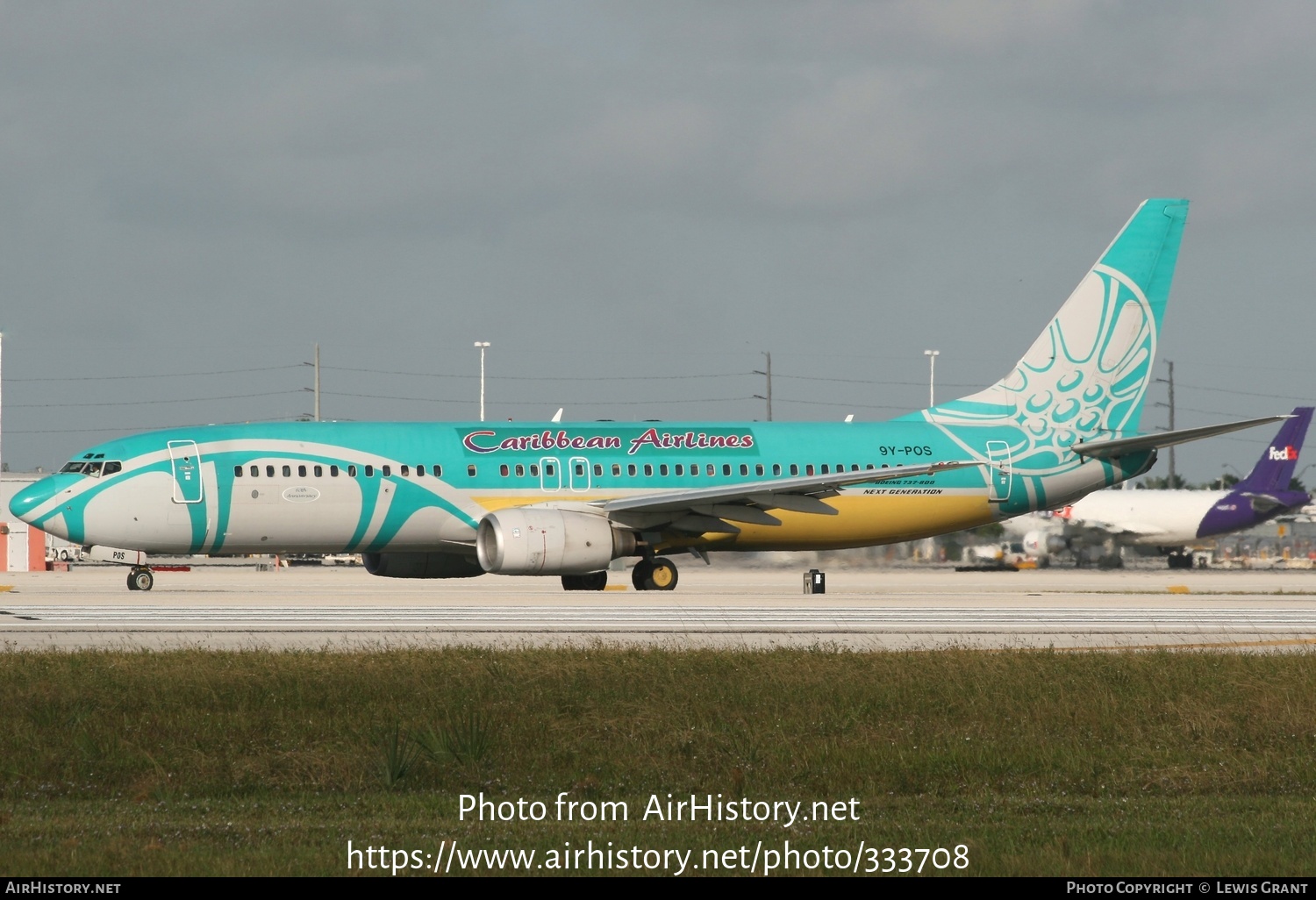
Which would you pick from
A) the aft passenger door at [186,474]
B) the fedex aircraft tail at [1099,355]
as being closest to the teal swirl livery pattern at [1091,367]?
the fedex aircraft tail at [1099,355]

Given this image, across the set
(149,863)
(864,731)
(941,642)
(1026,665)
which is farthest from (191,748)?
(941,642)

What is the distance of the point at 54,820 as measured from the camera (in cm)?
1041

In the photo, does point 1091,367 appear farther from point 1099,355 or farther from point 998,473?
point 998,473

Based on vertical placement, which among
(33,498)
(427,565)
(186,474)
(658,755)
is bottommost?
(658,755)

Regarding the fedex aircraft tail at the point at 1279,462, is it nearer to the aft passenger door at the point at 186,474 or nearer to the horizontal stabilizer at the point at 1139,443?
the horizontal stabilizer at the point at 1139,443

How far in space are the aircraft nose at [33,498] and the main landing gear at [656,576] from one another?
44.1 feet

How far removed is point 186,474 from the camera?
35500 mm

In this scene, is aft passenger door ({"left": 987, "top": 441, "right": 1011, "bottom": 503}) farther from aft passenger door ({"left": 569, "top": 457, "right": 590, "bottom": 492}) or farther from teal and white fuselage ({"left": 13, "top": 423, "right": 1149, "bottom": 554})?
aft passenger door ({"left": 569, "top": 457, "right": 590, "bottom": 492})

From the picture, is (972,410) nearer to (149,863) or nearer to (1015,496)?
(1015,496)

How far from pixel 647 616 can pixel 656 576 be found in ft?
35.3

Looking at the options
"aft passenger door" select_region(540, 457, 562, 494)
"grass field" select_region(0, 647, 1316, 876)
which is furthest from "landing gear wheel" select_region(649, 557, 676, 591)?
"grass field" select_region(0, 647, 1316, 876)

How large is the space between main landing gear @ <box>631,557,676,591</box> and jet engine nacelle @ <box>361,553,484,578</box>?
15.9 ft

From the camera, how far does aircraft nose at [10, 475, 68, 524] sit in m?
35.0

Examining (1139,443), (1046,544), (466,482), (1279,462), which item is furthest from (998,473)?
(1279,462)
